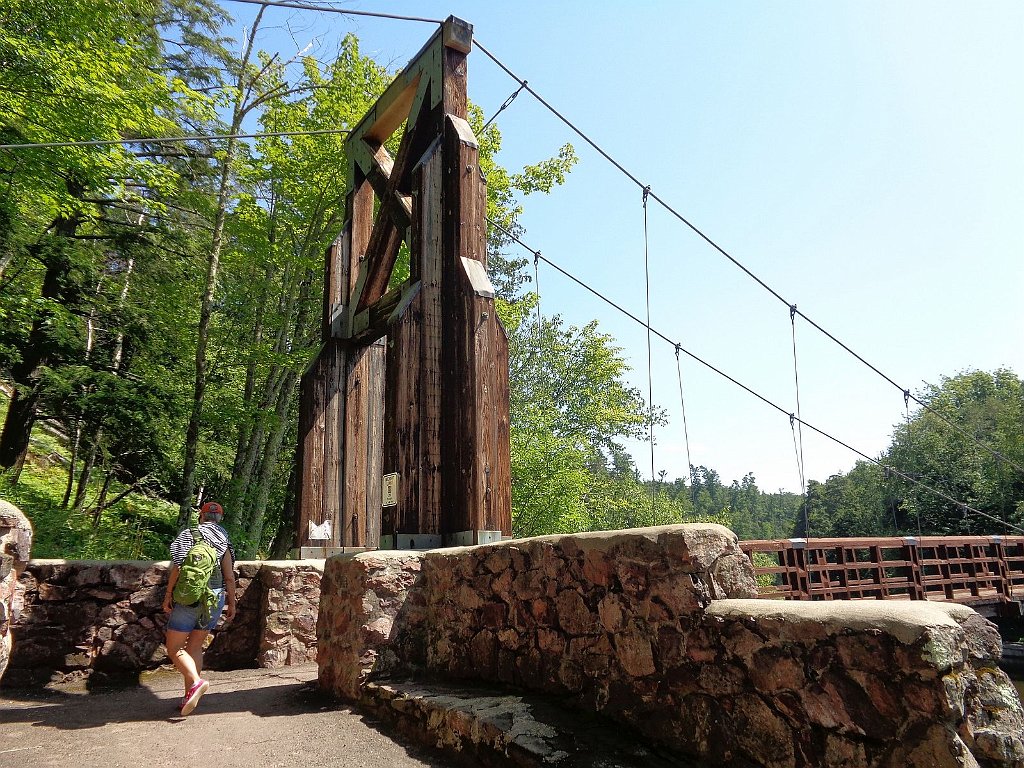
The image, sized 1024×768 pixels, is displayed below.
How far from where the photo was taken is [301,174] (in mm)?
10641

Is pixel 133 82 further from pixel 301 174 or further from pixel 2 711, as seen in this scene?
pixel 2 711

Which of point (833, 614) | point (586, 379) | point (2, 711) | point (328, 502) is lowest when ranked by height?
point (2, 711)

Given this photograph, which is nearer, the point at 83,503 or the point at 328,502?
the point at 328,502

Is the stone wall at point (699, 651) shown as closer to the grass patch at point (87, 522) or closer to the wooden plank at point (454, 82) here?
the wooden plank at point (454, 82)

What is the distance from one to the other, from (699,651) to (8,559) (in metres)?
3.18

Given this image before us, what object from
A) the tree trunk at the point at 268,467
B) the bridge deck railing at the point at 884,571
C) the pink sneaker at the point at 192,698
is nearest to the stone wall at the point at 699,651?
the pink sneaker at the point at 192,698

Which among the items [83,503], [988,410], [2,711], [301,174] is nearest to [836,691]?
[2,711]

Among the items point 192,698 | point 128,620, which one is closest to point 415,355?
point 192,698

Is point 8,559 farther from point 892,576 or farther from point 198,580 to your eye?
point 892,576

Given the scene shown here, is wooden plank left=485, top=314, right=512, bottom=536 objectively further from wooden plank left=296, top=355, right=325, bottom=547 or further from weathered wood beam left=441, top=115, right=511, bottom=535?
wooden plank left=296, top=355, right=325, bottom=547

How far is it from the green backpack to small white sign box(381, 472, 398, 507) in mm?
1073

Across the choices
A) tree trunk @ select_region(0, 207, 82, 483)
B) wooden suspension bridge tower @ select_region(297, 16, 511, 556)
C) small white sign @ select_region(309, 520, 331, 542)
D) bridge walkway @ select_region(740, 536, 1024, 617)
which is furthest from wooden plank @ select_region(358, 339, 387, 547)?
tree trunk @ select_region(0, 207, 82, 483)

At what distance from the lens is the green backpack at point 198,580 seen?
12.3 feet

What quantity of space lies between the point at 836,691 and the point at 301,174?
1079 centimetres
